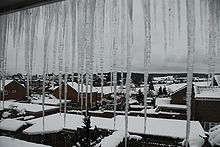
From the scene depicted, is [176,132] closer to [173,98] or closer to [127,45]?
[127,45]

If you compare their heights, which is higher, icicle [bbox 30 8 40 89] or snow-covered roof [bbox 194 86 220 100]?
icicle [bbox 30 8 40 89]

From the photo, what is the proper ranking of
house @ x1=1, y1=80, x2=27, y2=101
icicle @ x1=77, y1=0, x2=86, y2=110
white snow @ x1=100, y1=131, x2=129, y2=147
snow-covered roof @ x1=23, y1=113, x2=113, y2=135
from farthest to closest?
house @ x1=1, y1=80, x2=27, y2=101 → snow-covered roof @ x1=23, y1=113, x2=113, y2=135 → white snow @ x1=100, y1=131, x2=129, y2=147 → icicle @ x1=77, y1=0, x2=86, y2=110

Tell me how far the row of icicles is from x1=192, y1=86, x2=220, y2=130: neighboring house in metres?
7.11

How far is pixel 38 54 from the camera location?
57.2 inches

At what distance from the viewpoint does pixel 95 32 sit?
1.13 metres

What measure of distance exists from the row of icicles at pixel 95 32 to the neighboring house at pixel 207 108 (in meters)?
7.11

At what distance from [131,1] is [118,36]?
0.30m

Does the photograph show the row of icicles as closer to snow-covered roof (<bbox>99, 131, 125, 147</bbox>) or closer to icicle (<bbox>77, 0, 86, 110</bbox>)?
icicle (<bbox>77, 0, 86, 110</bbox>)

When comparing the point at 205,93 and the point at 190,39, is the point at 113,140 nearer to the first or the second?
the point at 190,39

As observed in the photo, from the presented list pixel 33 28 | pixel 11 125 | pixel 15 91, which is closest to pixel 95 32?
pixel 33 28

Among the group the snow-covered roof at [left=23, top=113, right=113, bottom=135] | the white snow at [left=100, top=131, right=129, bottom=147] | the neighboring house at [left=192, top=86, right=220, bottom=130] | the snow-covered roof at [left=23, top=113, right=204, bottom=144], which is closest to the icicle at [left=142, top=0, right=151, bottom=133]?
the white snow at [left=100, top=131, right=129, bottom=147]

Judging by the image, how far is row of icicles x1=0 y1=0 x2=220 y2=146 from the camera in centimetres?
86

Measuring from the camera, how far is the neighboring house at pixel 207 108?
7020 millimetres

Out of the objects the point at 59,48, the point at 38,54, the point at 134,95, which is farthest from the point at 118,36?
the point at 134,95
